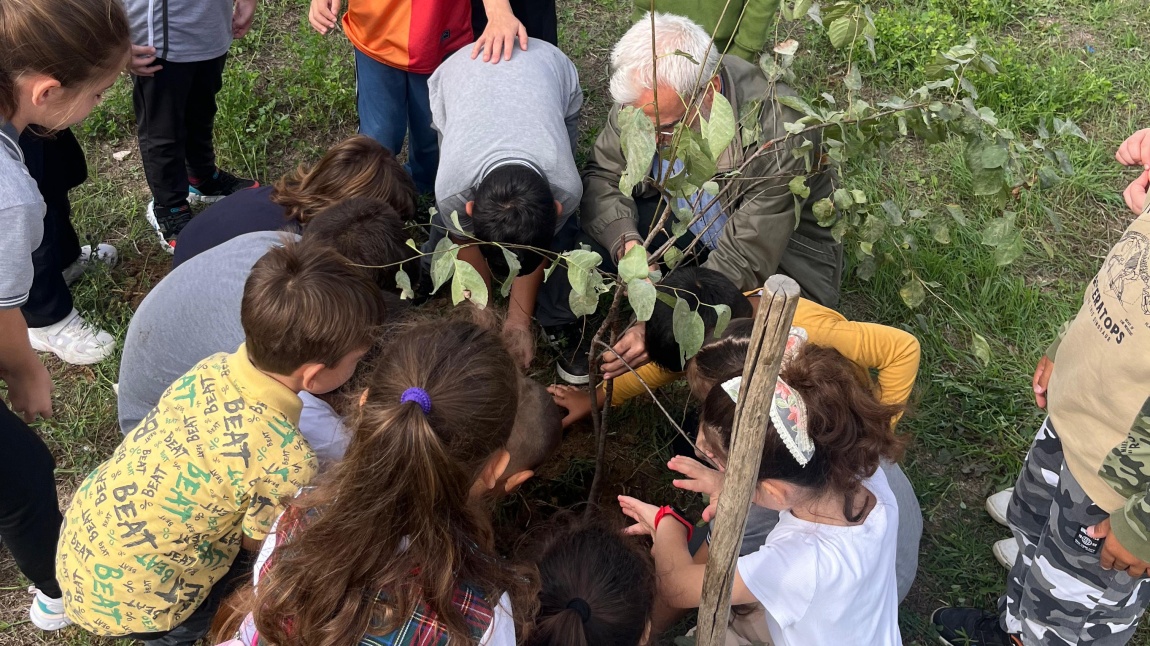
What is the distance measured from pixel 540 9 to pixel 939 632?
7.87 feet

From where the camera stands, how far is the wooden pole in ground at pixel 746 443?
1.15 meters

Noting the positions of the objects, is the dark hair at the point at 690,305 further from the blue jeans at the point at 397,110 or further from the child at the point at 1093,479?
the blue jeans at the point at 397,110

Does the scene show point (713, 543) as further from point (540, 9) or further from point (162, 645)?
point (540, 9)

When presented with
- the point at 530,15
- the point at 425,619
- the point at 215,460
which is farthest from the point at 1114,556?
the point at 530,15

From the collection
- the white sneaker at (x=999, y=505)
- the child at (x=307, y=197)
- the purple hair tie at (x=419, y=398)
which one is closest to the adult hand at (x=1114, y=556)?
the white sneaker at (x=999, y=505)

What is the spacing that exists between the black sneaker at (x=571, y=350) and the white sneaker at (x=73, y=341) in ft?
4.87

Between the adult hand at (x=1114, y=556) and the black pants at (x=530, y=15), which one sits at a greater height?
the black pants at (x=530, y=15)

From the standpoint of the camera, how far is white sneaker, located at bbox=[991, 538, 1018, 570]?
7.88 ft

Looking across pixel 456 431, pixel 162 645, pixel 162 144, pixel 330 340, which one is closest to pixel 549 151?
pixel 330 340

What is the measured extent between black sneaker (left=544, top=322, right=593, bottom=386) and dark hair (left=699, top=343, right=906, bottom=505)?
3.44 feet

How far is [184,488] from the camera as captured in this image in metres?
1.59

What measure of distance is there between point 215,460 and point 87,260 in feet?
6.07

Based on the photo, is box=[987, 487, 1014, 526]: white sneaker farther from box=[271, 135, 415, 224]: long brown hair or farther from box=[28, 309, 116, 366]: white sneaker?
box=[28, 309, 116, 366]: white sneaker

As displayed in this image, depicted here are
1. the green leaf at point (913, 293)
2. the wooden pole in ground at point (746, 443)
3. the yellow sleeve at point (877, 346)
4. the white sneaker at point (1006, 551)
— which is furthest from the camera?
the white sneaker at point (1006, 551)
